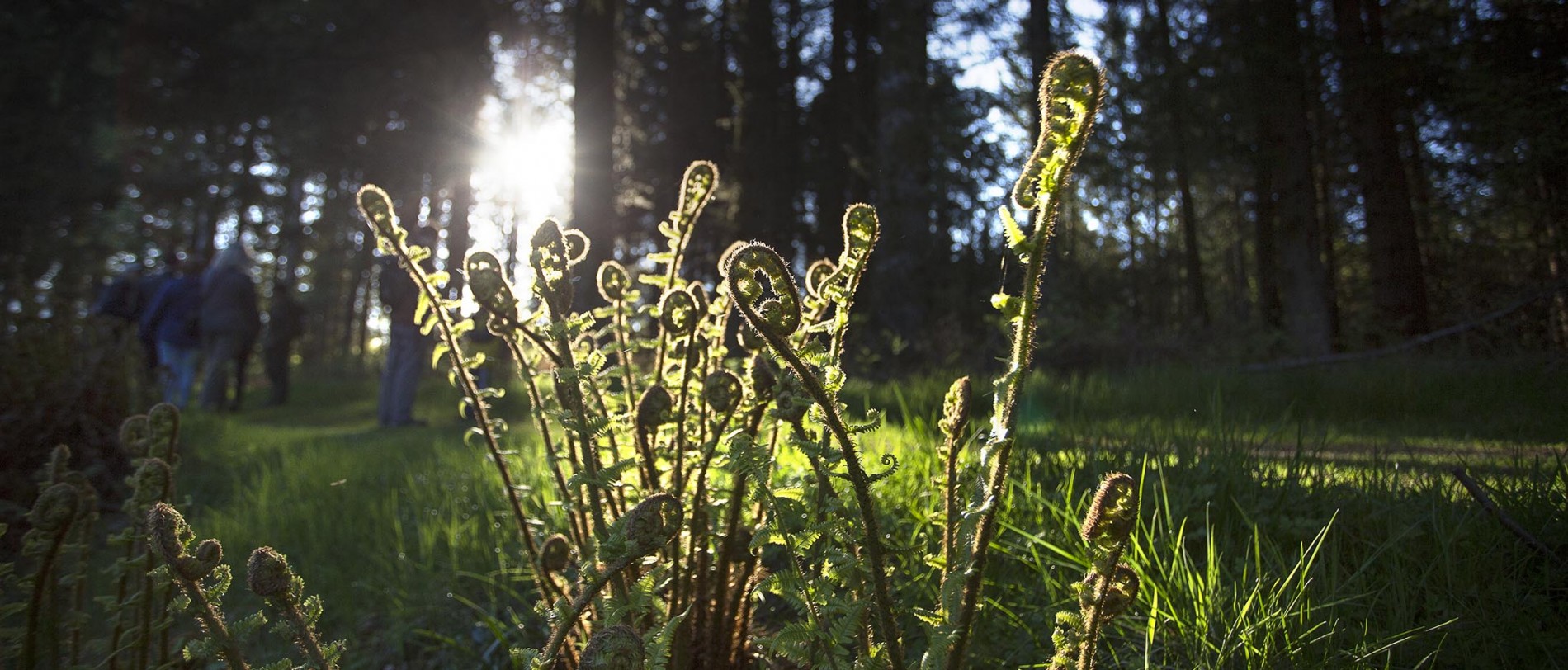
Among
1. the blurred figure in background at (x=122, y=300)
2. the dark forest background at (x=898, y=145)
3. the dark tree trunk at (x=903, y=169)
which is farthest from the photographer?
the blurred figure in background at (x=122, y=300)

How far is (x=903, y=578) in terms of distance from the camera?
2.19 meters

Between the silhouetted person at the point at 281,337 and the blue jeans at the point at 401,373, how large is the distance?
5.54 m

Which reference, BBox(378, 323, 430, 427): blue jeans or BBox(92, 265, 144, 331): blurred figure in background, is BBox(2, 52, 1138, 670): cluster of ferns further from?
BBox(92, 265, 144, 331): blurred figure in background

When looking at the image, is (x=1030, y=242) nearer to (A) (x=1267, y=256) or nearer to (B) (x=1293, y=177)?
(B) (x=1293, y=177)

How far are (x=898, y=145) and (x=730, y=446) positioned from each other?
833 cm

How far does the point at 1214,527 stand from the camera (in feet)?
6.91

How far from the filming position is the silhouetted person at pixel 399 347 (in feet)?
24.2

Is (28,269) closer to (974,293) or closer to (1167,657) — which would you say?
(974,293)

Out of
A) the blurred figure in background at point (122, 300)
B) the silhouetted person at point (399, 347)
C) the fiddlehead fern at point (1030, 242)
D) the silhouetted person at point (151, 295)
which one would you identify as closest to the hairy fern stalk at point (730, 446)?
the fiddlehead fern at point (1030, 242)

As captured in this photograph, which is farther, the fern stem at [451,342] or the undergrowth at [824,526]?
the fern stem at [451,342]

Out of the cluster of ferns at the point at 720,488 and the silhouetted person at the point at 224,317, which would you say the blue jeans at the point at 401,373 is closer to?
the silhouetted person at the point at 224,317

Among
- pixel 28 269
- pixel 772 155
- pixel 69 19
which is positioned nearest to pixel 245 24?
pixel 69 19

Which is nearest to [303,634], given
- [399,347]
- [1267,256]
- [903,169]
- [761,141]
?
[399,347]

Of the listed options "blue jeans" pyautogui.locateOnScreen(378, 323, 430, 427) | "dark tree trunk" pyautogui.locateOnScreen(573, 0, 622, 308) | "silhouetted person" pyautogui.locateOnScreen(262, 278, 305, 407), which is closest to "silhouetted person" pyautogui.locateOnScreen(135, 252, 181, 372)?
"silhouetted person" pyautogui.locateOnScreen(262, 278, 305, 407)
